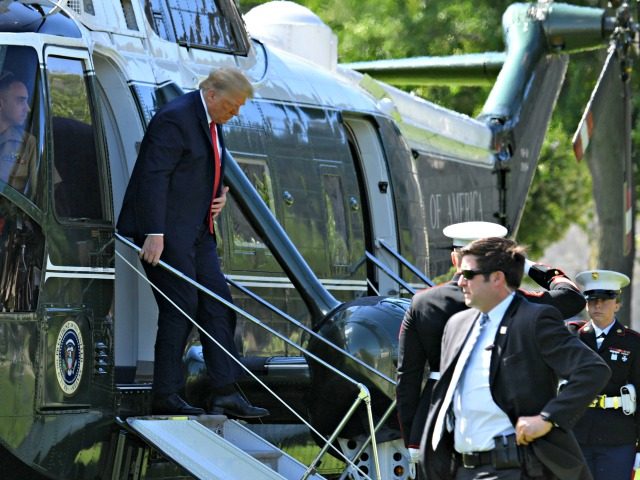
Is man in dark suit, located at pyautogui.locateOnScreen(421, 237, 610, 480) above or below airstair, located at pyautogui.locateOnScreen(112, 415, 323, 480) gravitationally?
above

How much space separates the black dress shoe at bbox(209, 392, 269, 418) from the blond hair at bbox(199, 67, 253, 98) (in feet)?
5.32

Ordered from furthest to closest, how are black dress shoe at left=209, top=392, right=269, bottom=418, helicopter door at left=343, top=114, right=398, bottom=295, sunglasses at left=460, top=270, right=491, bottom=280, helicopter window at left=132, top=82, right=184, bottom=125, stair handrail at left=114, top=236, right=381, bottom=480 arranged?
helicopter door at left=343, top=114, right=398, bottom=295 < helicopter window at left=132, top=82, right=184, bottom=125 < black dress shoe at left=209, top=392, right=269, bottom=418 < stair handrail at left=114, top=236, right=381, bottom=480 < sunglasses at left=460, top=270, right=491, bottom=280

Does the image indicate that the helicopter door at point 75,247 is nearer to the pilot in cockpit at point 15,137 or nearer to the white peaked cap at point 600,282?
the pilot in cockpit at point 15,137

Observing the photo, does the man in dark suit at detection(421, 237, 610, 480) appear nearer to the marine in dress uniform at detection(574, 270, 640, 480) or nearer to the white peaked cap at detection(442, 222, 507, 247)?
the white peaked cap at detection(442, 222, 507, 247)

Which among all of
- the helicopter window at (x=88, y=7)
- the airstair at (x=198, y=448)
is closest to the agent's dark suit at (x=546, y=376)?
the airstair at (x=198, y=448)

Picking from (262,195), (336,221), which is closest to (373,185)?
(336,221)

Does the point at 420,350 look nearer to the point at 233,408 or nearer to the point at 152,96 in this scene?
the point at 233,408

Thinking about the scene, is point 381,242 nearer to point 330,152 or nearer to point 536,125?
point 330,152

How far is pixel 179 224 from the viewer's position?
802 cm

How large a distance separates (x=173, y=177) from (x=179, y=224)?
25 centimetres

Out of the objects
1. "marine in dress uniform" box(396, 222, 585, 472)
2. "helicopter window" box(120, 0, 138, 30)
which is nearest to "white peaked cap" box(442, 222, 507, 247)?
"marine in dress uniform" box(396, 222, 585, 472)

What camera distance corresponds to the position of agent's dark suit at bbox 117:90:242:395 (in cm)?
788

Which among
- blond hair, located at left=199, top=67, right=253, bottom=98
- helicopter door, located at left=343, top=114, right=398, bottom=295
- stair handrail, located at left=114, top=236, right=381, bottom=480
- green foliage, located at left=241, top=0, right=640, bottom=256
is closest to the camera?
stair handrail, located at left=114, top=236, right=381, bottom=480

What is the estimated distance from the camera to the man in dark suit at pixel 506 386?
19.2 feet
